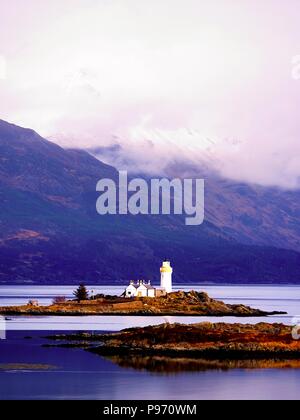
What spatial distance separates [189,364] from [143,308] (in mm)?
64057

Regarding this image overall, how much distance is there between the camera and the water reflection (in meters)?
71.8

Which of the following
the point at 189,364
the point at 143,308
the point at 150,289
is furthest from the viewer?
the point at 150,289

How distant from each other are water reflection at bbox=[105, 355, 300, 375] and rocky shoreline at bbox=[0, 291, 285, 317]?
185ft

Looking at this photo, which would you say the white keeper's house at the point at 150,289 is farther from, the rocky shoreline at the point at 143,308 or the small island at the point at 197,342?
the small island at the point at 197,342

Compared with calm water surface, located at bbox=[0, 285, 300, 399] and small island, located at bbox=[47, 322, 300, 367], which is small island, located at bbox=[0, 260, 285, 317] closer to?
small island, located at bbox=[47, 322, 300, 367]

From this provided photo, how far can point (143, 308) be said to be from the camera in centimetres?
13775

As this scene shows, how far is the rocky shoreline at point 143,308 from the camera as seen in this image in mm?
136875

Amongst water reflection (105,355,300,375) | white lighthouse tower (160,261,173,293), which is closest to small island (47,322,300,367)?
water reflection (105,355,300,375)

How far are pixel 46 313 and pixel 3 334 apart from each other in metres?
37.2

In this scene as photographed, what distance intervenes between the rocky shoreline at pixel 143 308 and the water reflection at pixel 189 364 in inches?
2219

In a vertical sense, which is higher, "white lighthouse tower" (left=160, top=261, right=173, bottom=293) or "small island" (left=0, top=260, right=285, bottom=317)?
"white lighthouse tower" (left=160, top=261, right=173, bottom=293)

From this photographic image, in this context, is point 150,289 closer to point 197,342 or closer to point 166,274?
point 166,274

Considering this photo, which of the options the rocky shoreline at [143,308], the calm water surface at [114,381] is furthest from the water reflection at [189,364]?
the rocky shoreline at [143,308]

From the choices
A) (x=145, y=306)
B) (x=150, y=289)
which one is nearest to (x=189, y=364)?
(x=145, y=306)
